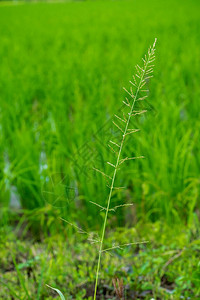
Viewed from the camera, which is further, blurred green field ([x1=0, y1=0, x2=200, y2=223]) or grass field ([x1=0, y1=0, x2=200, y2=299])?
blurred green field ([x1=0, y1=0, x2=200, y2=223])

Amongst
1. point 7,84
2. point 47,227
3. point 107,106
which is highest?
point 7,84

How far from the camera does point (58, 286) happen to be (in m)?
1.29

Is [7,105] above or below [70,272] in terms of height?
above

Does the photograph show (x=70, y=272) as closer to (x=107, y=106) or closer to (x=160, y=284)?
(x=160, y=284)

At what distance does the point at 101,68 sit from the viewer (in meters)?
3.56

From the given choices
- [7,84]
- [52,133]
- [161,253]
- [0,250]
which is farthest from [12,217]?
[7,84]

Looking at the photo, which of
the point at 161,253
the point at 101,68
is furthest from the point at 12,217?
the point at 101,68

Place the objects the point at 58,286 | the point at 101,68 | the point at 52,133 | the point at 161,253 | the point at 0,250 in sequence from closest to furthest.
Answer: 1. the point at 58,286
2. the point at 161,253
3. the point at 0,250
4. the point at 52,133
5. the point at 101,68

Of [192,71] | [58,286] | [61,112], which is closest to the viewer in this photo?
[58,286]

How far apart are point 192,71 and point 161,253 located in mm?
2241

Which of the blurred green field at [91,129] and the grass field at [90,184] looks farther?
the blurred green field at [91,129]

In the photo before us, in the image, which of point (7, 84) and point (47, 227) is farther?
point (7, 84)

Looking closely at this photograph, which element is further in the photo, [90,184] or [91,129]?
[91,129]

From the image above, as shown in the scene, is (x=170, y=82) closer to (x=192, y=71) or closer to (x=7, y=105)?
(x=192, y=71)
